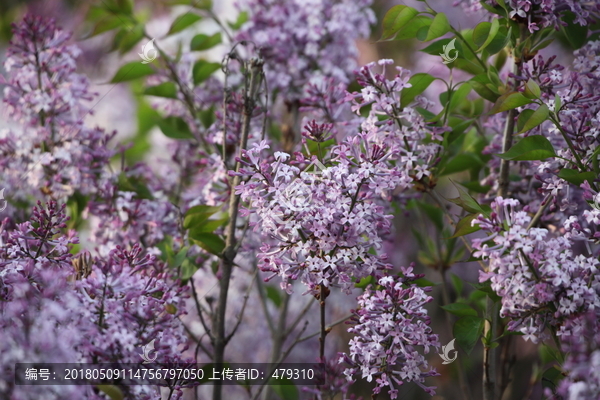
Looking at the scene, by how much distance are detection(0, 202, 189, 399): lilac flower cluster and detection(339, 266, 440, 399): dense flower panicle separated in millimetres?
236

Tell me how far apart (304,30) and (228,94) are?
320mm

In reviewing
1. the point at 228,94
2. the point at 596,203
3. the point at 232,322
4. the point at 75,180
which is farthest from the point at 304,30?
the point at 232,322

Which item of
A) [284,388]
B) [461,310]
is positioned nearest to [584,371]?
[461,310]

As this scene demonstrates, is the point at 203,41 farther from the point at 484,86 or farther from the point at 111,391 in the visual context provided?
the point at 111,391

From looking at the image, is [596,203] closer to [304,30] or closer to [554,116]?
[554,116]

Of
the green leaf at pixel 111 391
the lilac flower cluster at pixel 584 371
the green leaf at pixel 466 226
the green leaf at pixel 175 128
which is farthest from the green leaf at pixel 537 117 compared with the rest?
the green leaf at pixel 175 128

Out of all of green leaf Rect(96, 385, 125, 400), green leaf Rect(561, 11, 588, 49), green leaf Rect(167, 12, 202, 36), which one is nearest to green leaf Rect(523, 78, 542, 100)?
green leaf Rect(561, 11, 588, 49)

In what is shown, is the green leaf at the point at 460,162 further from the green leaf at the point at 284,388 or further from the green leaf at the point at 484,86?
→ the green leaf at the point at 284,388

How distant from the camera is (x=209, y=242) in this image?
3.08ft

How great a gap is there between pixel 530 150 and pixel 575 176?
0.07 m

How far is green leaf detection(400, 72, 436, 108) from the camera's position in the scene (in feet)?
2.97

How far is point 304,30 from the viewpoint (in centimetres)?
122

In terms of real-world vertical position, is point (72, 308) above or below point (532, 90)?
below

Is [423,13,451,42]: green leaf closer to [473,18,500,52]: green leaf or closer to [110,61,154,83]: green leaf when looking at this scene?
[473,18,500,52]: green leaf
